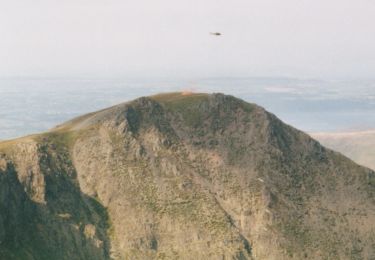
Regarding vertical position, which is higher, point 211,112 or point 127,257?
point 211,112

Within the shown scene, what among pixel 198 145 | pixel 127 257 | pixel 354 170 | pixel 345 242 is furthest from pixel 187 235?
pixel 354 170

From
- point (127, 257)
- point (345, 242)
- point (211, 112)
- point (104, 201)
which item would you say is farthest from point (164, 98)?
point (345, 242)

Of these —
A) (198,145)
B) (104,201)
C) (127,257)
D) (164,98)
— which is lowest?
(127,257)

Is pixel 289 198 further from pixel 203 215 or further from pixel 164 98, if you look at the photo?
pixel 164 98

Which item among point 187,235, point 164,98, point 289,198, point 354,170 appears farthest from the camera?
point 164,98

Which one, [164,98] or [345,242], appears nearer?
[345,242]

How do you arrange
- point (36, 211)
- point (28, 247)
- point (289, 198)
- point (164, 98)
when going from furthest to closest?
point (164, 98) < point (289, 198) < point (36, 211) < point (28, 247)

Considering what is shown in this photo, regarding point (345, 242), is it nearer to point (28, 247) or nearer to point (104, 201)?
point (104, 201)
